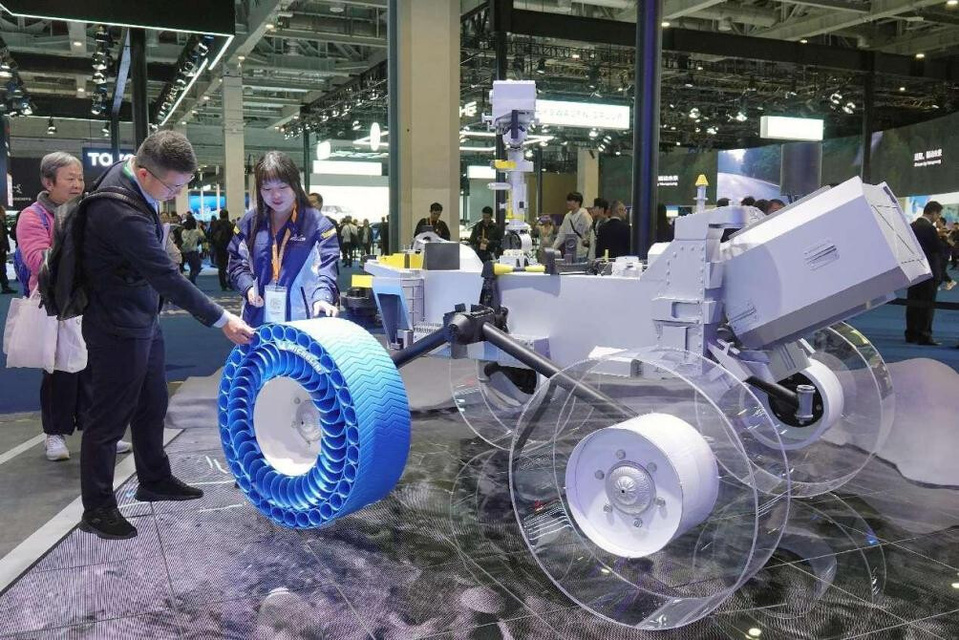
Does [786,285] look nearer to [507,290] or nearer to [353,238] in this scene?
[507,290]

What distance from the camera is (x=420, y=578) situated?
8.02 feet

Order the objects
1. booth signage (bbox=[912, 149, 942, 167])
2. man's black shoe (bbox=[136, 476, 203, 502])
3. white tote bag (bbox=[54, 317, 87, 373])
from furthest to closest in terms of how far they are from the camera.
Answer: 1. booth signage (bbox=[912, 149, 942, 167])
2. white tote bag (bbox=[54, 317, 87, 373])
3. man's black shoe (bbox=[136, 476, 203, 502])

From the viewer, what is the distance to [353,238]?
20781mm

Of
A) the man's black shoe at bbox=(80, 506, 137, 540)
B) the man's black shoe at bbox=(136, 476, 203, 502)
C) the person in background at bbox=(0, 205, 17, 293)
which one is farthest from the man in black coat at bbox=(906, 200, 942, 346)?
the person in background at bbox=(0, 205, 17, 293)

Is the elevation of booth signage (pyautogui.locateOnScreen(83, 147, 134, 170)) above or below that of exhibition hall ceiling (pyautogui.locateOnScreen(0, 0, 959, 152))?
below

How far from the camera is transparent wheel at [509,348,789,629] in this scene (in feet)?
6.38

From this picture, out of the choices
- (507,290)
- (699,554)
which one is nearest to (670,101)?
(507,290)

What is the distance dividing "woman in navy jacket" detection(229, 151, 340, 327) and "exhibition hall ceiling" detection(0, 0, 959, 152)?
27.5ft

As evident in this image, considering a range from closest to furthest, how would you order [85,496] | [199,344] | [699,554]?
1. [699,554]
2. [85,496]
3. [199,344]

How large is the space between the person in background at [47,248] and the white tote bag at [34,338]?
0.39 feet

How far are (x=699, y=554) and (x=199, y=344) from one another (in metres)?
6.20

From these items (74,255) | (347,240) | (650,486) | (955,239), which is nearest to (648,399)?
(650,486)

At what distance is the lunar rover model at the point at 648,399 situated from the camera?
2.02 metres

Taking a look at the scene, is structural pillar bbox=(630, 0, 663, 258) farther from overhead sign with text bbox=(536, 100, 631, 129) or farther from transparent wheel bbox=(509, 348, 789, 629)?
overhead sign with text bbox=(536, 100, 631, 129)
